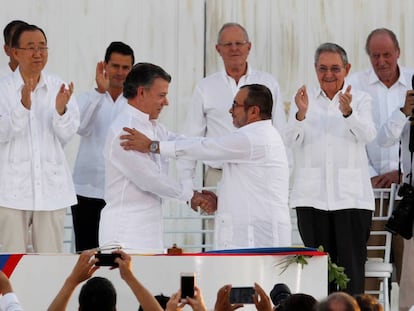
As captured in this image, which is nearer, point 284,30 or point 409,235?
point 409,235

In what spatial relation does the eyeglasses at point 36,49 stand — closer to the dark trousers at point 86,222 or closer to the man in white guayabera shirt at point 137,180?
the man in white guayabera shirt at point 137,180

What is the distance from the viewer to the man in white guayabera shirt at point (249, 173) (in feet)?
36.0

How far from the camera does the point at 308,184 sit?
40.2 ft

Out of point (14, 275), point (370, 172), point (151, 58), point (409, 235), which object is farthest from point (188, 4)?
point (14, 275)

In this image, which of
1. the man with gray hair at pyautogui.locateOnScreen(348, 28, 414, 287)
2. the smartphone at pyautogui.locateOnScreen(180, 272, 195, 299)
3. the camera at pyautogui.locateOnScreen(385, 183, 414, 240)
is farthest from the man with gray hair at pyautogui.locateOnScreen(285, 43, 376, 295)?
the smartphone at pyautogui.locateOnScreen(180, 272, 195, 299)

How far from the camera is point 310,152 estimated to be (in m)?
12.3

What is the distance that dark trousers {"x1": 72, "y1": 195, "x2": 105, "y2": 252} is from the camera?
1241 cm

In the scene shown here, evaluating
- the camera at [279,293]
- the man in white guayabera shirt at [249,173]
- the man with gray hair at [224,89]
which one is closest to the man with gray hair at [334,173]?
the man with gray hair at [224,89]

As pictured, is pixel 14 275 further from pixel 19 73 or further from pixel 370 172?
pixel 370 172

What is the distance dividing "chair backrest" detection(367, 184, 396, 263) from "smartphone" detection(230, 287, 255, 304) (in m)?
2.59

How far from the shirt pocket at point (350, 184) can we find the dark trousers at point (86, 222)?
6.10 feet

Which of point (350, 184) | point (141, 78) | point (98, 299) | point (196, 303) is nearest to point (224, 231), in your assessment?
point (141, 78)

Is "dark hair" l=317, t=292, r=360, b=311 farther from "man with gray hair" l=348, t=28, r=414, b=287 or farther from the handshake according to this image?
"man with gray hair" l=348, t=28, r=414, b=287

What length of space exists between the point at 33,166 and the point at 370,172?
285 centimetres
